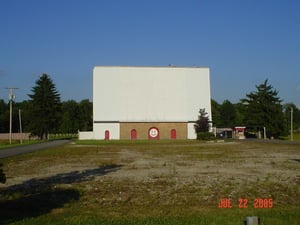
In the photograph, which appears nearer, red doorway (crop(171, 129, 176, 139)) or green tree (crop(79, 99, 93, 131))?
red doorway (crop(171, 129, 176, 139))

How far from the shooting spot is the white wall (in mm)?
73125

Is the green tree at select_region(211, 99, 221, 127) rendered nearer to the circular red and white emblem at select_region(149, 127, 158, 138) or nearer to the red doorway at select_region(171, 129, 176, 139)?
the red doorway at select_region(171, 129, 176, 139)

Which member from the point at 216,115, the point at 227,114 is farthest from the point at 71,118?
the point at 227,114

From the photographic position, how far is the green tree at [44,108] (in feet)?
247

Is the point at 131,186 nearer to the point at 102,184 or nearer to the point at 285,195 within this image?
the point at 102,184

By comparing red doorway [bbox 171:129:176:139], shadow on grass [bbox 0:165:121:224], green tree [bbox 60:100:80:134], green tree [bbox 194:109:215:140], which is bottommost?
shadow on grass [bbox 0:165:121:224]

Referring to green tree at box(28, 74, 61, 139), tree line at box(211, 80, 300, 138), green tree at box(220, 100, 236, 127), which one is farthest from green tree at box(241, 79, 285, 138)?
green tree at box(220, 100, 236, 127)

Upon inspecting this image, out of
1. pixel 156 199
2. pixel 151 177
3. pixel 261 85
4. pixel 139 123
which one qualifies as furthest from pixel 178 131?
pixel 156 199

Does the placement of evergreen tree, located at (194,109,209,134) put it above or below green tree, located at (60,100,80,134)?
below

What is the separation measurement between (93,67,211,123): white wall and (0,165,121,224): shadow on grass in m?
59.3

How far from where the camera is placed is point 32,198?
1014 cm
